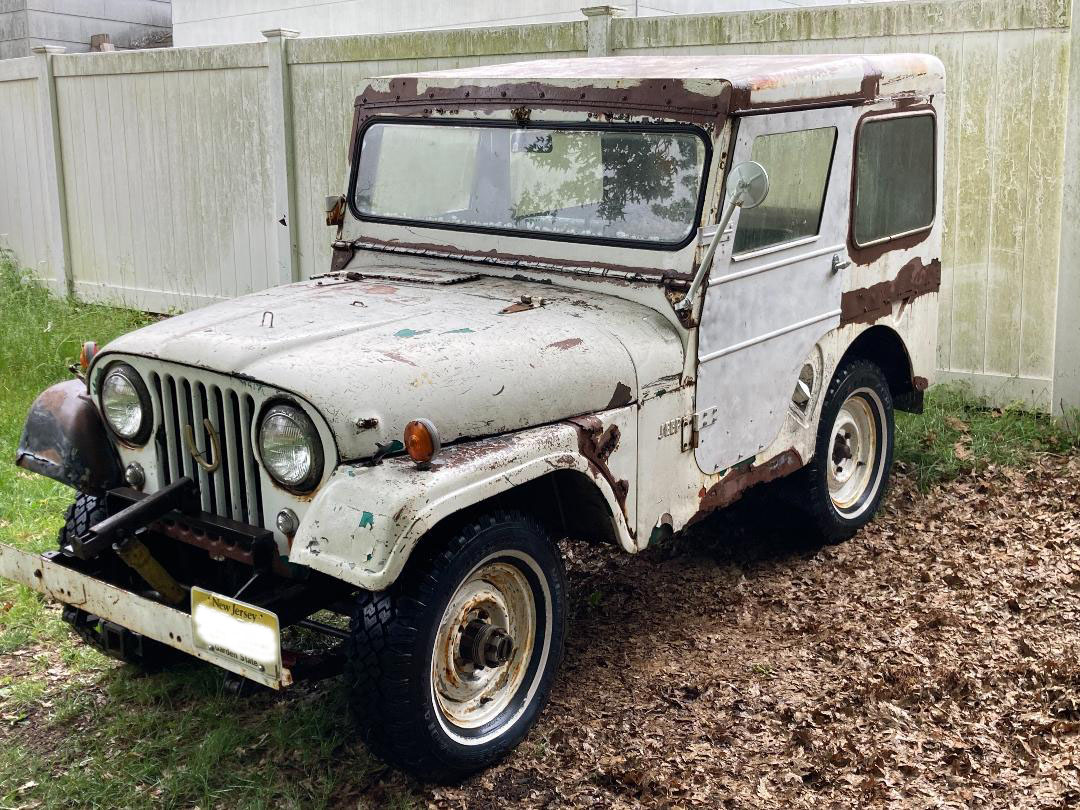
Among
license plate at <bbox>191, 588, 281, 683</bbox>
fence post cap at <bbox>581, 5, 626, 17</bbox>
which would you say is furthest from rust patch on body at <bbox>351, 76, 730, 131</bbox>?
fence post cap at <bbox>581, 5, 626, 17</bbox>

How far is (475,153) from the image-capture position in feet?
14.5

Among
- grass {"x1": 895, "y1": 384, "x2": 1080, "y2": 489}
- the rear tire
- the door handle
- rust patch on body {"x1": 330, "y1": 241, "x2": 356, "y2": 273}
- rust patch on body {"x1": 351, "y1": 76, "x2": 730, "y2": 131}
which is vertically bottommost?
grass {"x1": 895, "y1": 384, "x2": 1080, "y2": 489}

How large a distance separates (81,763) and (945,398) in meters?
4.93

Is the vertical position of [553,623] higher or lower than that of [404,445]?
lower

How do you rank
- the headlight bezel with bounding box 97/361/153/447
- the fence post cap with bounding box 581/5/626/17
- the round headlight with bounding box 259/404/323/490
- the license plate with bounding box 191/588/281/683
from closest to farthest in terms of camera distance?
the license plate with bounding box 191/588/281/683
the round headlight with bounding box 259/404/323/490
the headlight bezel with bounding box 97/361/153/447
the fence post cap with bounding box 581/5/626/17

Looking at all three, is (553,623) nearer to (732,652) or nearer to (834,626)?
(732,652)

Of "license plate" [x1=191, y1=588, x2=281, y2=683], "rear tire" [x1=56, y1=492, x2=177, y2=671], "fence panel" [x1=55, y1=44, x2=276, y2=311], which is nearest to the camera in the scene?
"license plate" [x1=191, y1=588, x2=281, y2=683]

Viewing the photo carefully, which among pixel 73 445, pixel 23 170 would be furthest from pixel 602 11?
pixel 23 170

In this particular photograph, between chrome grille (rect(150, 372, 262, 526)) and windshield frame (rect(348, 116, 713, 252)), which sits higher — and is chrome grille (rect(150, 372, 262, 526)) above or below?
below

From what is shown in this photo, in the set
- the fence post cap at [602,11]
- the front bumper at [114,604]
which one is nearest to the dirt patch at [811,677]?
the front bumper at [114,604]

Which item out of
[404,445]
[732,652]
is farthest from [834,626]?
[404,445]

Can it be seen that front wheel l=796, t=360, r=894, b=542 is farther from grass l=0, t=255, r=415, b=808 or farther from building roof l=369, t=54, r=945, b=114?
grass l=0, t=255, r=415, b=808

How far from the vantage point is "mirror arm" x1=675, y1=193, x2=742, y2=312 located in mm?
3811

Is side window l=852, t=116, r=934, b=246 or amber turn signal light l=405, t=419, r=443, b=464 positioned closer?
amber turn signal light l=405, t=419, r=443, b=464
